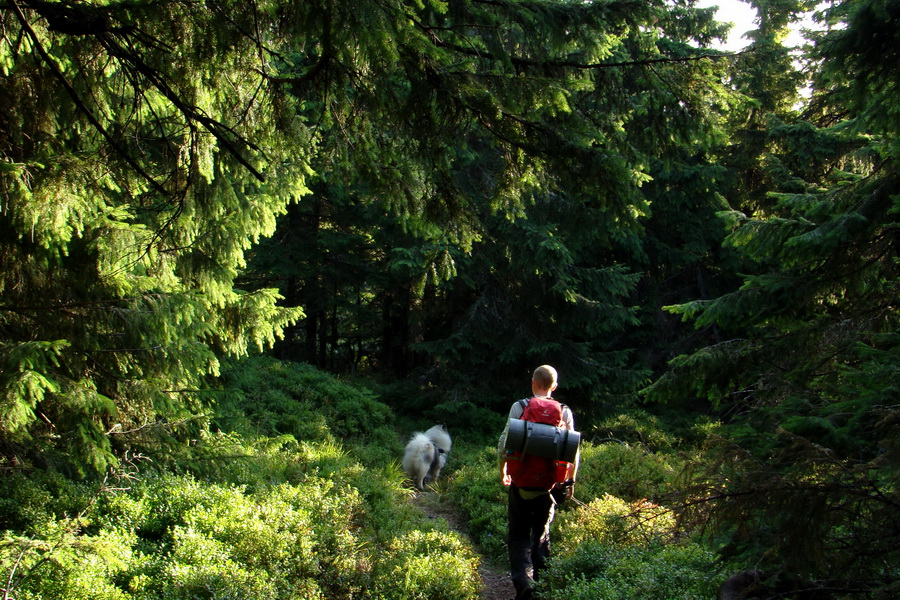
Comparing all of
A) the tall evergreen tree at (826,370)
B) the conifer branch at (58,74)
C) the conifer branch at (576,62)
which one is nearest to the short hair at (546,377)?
the tall evergreen tree at (826,370)

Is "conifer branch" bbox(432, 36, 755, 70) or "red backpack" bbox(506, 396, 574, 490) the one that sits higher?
"conifer branch" bbox(432, 36, 755, 70)

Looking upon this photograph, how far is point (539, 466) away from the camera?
4.80 metres

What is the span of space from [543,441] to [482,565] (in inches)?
123

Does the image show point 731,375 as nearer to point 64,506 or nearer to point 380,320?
point 64,506

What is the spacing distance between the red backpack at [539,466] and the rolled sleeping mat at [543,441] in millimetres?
73

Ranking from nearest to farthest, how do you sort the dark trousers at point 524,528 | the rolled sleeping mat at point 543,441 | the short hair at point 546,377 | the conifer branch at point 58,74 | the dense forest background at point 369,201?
the conifer branch at point 58,74
the dense forest background at point 369,201
the rolled sleeping mat at point 543,441
the dark trousers at point 524,528
the short hair at point 546,377

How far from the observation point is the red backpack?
15.7 feet

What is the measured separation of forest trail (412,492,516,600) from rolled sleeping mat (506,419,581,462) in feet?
5.78

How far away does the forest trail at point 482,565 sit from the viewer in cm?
597

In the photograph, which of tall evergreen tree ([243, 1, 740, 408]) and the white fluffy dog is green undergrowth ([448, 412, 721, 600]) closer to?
the white fluffy dog

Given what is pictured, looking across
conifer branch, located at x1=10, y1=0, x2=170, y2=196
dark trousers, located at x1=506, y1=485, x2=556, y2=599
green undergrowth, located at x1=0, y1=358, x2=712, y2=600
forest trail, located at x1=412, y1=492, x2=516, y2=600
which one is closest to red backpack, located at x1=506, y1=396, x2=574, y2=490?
dark trousers, located at x1=506, y1=485, x2=556, y2=599

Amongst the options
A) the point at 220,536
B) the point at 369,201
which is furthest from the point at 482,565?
the point at 369,201

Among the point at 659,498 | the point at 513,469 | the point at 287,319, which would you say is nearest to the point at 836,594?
the point at 659,498

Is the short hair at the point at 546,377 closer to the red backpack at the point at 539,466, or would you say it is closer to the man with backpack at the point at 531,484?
the man with backpack at the point at 531,484
